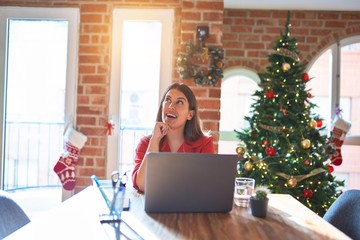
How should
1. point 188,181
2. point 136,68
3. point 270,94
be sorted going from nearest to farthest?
point 188,181 < point 270,94 < point 136,68

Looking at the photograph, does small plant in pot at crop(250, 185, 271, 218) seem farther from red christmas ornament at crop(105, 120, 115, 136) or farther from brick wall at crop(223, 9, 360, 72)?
brick wall at crop(223, 9, 360, 72)

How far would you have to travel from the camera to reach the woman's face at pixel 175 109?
193 centimetres

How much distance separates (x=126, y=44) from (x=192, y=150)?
1.61 m

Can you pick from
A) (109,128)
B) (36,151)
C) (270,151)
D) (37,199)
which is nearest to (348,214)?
(270,151)

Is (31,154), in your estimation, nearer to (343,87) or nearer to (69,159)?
(69,159)

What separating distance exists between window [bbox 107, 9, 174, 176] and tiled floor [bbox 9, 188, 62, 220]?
0.73 meters

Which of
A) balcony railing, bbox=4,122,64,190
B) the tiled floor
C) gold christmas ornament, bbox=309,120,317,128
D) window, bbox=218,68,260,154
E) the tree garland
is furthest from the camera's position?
window, bbox=218,68,260,154

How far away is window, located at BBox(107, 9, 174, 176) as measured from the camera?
3.14 metres

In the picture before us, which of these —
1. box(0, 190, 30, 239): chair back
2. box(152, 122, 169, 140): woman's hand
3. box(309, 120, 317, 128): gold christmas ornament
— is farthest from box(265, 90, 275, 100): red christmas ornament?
box(0, 190, 30, 239): chair back

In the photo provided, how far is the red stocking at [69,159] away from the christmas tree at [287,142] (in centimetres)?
144

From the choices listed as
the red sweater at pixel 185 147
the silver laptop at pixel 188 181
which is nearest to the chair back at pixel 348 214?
the silver laptop at pixel 188 181

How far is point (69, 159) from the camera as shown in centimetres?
313

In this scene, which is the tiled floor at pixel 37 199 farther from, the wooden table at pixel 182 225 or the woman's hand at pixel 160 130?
the wooden table at pixel 182 225

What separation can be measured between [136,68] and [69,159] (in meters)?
1.02
